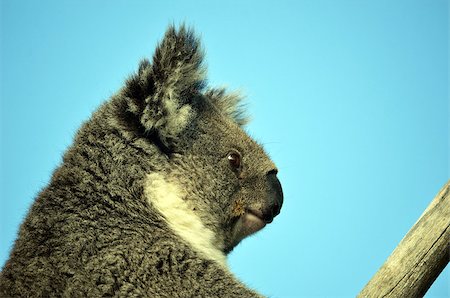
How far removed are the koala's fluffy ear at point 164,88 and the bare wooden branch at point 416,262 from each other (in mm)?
1807

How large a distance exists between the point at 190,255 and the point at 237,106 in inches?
89.2

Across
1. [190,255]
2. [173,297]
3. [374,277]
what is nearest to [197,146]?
[190,255]

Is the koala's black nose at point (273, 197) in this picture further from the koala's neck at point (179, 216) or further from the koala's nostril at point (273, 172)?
the koala's neck at point (179, 216)

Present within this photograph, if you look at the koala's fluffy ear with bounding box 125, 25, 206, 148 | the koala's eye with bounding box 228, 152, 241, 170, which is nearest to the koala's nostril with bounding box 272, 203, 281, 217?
the koala's eye with bounding box 228, 152, 241, 170

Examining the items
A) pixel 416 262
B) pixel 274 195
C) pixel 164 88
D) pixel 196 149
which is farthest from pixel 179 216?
pixel 416 262

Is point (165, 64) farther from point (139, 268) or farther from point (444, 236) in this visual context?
point (444, 236)

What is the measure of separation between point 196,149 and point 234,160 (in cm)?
32

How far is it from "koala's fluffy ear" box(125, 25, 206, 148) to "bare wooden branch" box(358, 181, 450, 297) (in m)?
1.81

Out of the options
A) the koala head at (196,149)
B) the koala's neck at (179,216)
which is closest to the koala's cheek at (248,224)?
the koala head at (196,149)

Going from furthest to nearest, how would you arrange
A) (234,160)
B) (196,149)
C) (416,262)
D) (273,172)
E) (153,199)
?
(273,172)
(234,160)
(196,149)
(153,199)
(416,262)

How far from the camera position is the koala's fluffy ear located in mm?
4109

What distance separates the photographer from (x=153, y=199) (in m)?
3.83

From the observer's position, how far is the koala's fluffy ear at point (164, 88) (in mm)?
4109

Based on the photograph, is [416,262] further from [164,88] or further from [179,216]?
[164,88]
